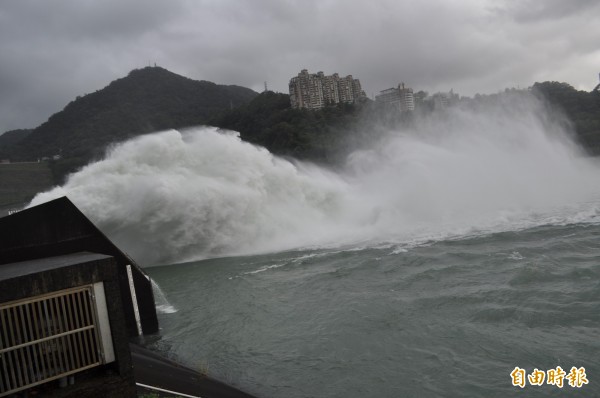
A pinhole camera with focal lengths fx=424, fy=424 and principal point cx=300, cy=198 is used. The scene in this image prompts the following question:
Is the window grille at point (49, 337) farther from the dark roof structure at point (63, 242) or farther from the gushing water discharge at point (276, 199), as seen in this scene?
the gushing water discharge at point (276, 199)

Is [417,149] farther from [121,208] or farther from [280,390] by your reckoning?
[280,390]

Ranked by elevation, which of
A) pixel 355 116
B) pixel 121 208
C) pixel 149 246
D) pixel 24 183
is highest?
pixel 355 116

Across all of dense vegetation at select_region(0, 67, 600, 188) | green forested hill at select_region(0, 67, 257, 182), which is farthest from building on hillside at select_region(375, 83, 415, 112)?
green forested hill at select_region(0, 67, 257, 182)

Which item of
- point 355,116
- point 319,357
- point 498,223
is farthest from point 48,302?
point 355,116

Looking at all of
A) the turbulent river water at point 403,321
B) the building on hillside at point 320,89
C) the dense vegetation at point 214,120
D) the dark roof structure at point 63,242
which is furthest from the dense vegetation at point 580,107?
the dark roof structure at point 63,242

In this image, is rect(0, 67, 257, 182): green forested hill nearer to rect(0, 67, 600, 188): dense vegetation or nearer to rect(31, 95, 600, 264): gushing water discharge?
rect(0, 67, 600, 188): dense vegetation

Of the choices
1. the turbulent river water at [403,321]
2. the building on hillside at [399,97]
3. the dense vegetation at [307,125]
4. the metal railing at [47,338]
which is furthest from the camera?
the building on hillside at [399,97]
